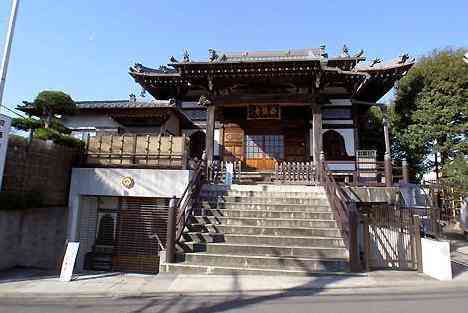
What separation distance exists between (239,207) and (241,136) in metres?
7.41

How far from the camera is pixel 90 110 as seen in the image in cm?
1669

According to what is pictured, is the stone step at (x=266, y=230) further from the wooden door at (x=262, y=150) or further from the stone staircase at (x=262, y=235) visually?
the wooden door at (x=262, y=150)

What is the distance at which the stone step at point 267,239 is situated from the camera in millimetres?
8109

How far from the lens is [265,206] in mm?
9867

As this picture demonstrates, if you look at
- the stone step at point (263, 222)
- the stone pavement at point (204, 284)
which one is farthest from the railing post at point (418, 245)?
the stone step at point (263, 222)

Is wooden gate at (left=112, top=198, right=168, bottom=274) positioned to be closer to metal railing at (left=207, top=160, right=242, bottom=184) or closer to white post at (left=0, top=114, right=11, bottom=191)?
A: metal railing at (left=207, top=160, right=242, bottom=184)

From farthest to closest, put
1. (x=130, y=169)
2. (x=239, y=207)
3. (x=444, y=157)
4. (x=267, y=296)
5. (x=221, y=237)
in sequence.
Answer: (x=444, y=157) → (x=130, y=169) → (x=239, y=207) → (x=221, y=237) → (x=267, y=296)

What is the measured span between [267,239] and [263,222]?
2.69ft

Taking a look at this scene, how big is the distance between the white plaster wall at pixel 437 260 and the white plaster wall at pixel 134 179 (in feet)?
23.5

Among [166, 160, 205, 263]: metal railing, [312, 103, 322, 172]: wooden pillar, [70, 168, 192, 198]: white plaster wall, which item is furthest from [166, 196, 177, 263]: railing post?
[312, 103, 322, 172]: wooden pillar

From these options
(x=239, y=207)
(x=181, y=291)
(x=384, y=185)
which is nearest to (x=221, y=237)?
Result: (x=239, y=207)

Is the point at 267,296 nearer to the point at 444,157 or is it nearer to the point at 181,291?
the point at 181,291

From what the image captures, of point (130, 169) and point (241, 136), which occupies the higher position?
point (241, 136)

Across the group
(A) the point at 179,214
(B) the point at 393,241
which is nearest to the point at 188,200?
(A) the point at 179,214
